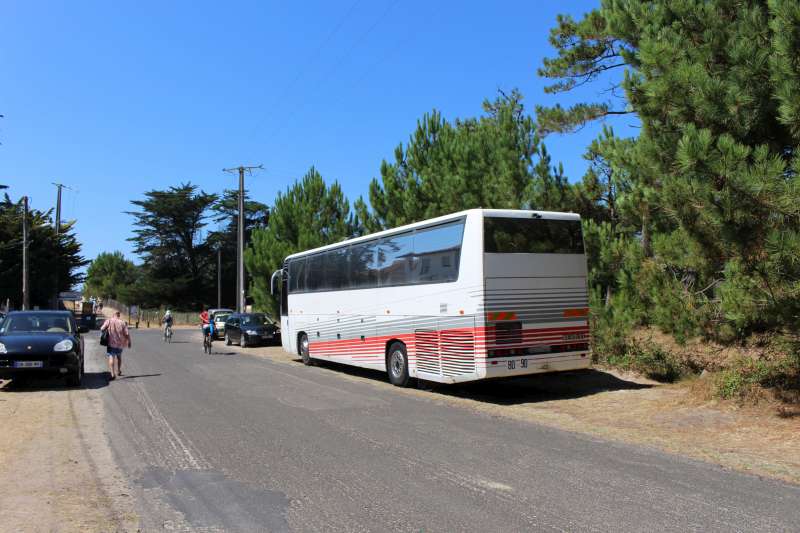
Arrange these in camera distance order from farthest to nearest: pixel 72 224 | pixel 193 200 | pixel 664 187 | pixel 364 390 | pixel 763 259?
1. pixel 193 200
2. pixel 72 224
3. pixel 364 390
4. pixel 664 187
5. pixel 763 259

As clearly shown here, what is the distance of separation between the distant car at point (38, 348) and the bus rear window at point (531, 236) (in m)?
8.94

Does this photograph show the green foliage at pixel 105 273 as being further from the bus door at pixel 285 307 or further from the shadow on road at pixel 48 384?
the shadow on road at pixel 48 384

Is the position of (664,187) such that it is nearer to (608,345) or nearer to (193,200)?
(608,345)

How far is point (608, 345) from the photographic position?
1405cm

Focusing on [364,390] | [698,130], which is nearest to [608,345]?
[364,390]

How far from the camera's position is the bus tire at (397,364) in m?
14.2

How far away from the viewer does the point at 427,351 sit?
517 inches

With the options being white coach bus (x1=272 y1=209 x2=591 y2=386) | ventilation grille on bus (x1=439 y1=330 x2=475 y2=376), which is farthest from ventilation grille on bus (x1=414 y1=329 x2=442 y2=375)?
ventilation grille on bus (x1=439 y1=330 x2=475 y2=376)

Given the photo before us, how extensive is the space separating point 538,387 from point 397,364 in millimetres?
3158

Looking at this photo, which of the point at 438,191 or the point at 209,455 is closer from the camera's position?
the point at 209,455

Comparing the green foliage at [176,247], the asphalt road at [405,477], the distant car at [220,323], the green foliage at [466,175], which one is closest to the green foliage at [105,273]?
the green foliage at [176,247]

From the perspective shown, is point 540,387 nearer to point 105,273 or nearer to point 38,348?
point 38,348

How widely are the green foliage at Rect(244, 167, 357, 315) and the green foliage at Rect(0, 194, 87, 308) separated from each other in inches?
943

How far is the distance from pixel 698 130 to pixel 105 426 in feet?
30.5
